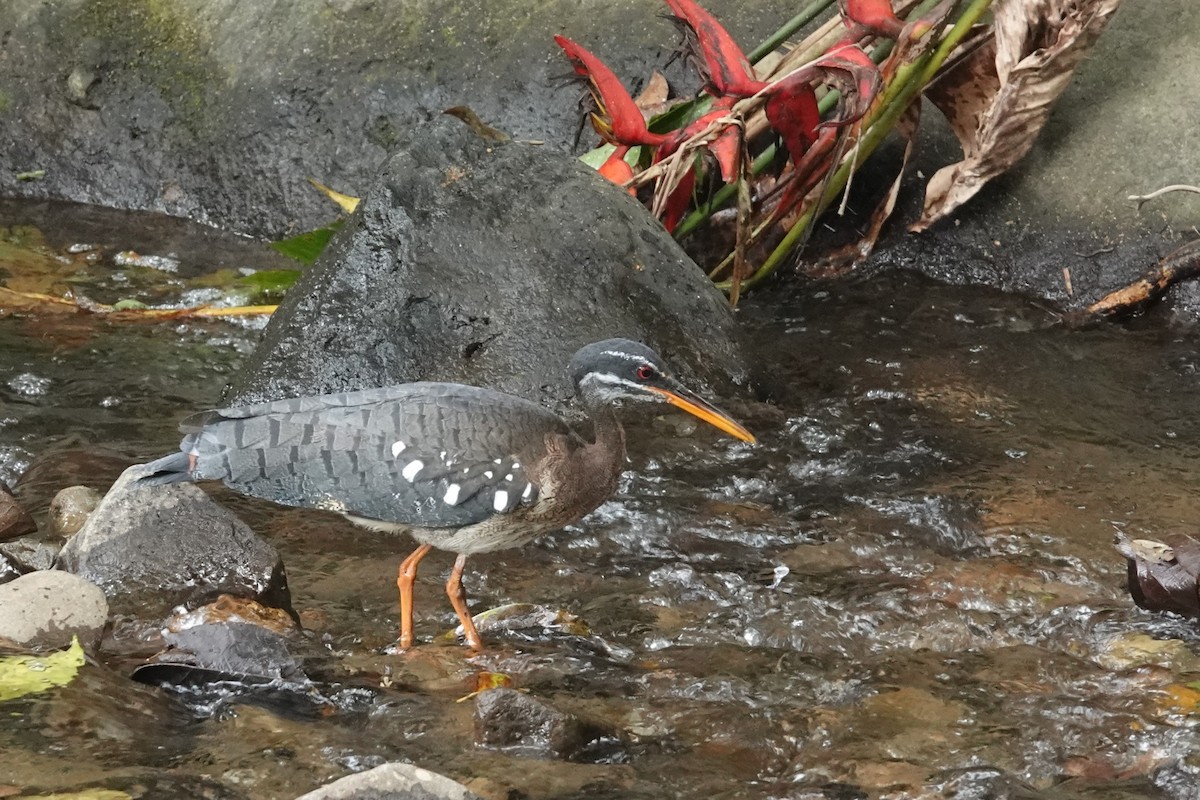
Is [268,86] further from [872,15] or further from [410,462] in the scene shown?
[410,462]

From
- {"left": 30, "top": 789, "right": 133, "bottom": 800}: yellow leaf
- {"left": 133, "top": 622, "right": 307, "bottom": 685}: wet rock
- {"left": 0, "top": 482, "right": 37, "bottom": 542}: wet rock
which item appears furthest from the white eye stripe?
{"left": 0, "top": 482, "right": 37, "bottom": 542}: wet rock

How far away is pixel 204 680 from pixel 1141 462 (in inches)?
144

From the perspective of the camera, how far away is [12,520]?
4953mm

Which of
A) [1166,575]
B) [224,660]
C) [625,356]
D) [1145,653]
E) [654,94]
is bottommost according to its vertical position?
[1145,653]

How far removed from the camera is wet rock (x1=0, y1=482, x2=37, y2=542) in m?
4.94

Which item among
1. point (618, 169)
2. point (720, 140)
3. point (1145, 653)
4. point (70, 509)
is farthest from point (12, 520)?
Answer: point (1145, 653)

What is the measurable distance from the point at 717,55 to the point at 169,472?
3337 millimetres

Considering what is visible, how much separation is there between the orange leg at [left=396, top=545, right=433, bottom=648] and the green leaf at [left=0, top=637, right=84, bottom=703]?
3.37ft

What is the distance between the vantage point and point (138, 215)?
27.3ft

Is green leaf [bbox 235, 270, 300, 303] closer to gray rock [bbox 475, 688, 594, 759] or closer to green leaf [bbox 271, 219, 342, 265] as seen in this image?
green leaf [bbox 271, 219, 342, 265]

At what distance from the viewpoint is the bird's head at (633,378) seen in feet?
15.1

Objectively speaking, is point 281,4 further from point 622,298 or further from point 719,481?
point 719,481

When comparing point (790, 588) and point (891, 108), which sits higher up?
point (891, 108)

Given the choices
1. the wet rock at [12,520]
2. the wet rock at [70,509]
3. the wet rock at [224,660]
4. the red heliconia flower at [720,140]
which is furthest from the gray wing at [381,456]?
the red heliconia flower at [720,140]
